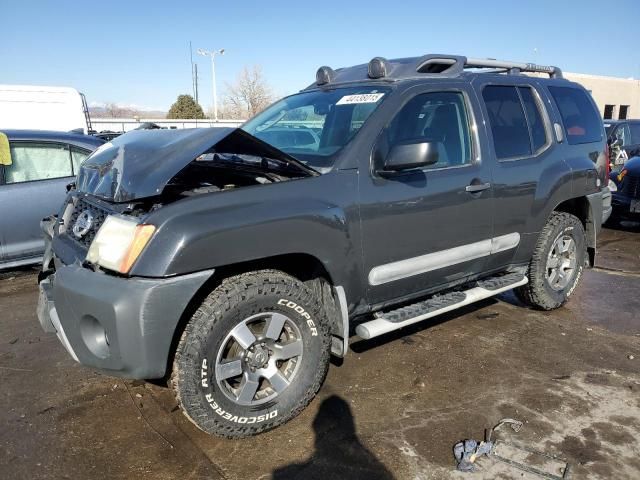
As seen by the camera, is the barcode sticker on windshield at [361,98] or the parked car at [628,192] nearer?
the barcode sticker on windshield at [361,98]

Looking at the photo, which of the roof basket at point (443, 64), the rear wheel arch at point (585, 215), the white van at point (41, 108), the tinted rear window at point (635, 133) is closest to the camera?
the roof basket at point (443, 64)

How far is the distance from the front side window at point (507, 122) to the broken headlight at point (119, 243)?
2.60 meters

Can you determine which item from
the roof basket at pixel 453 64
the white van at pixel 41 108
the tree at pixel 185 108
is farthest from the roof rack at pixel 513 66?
the tree at pixel 185 108

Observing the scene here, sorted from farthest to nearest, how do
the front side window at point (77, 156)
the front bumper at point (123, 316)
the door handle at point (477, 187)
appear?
1. the front side window at point (77, 156)
2. the door handle at point (477, 187)
3. the front bumper at point (123, 316)

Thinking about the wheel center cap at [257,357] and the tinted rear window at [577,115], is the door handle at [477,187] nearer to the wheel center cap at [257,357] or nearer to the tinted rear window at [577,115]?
the tinted rear window at [577,115]

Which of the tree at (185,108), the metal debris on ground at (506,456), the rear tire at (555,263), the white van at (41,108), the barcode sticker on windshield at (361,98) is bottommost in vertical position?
the metal debris on ground at (506,456)

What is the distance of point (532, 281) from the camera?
14.4ft

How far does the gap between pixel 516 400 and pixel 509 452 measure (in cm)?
57

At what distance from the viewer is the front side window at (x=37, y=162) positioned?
17.6ft

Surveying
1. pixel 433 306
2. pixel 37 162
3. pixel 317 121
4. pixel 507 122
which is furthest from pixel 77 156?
pixel 507 122

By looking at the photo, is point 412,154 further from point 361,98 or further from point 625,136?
point 625,136

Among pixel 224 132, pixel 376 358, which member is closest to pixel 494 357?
pixel 376 358

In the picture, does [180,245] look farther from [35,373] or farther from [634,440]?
[634,440]

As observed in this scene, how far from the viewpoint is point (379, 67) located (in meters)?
3.53
